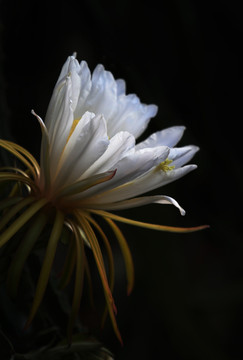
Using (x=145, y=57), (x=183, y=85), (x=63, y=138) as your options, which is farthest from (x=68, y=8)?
(x=63, y=138)

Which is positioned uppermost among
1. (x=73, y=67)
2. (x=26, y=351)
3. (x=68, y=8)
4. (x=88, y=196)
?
(x=68, y=8)

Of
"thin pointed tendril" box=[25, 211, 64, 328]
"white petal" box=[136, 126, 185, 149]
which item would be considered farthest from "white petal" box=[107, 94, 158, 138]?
"thin pointed tendril" box=[25, 211, 64, 328]

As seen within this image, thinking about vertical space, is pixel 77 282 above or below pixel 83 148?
below

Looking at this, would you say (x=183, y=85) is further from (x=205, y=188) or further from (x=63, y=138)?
(x=63, y=138)

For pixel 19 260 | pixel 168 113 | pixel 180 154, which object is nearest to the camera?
pixel 19 260

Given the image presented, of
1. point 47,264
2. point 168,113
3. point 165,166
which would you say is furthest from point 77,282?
point 168,113

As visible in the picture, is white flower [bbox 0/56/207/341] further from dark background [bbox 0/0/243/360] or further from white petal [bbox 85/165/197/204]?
dark background [bbox 0/0/243/360]

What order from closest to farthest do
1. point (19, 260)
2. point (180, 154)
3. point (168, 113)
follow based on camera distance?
point (19, 260) < point (180, 154) < point (168, 113)

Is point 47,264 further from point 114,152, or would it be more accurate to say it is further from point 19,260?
point 114,152

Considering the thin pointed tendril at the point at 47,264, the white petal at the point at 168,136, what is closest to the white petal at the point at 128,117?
the white petal at the point at 168,136
